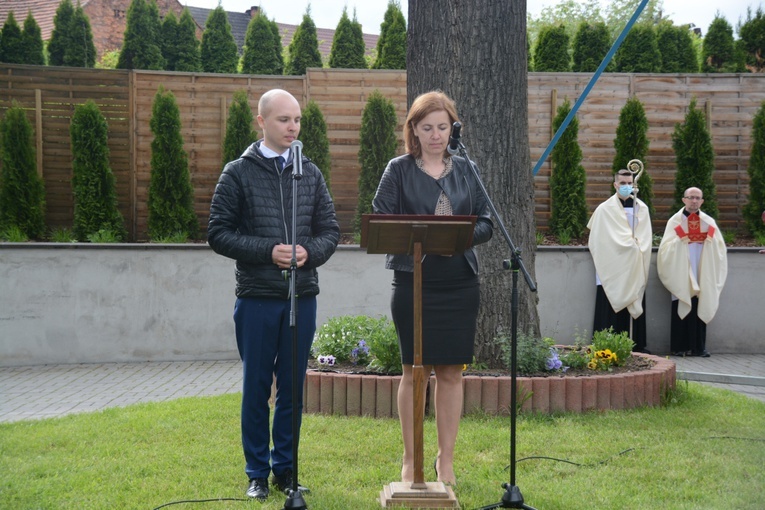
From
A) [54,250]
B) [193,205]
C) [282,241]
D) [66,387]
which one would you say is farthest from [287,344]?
[193,205]

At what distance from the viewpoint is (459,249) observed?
13.9 ft

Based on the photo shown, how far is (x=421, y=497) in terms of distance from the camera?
13.8 ft

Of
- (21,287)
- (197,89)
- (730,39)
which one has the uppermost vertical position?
(730,39)

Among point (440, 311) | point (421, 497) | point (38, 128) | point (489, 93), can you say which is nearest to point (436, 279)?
point (440, 311)

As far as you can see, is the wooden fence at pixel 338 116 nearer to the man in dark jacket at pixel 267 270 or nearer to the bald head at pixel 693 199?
the bald head at pixel 693 199

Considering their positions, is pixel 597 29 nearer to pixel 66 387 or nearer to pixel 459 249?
pixel 66 387

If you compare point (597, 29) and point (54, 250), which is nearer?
point (54, 250)

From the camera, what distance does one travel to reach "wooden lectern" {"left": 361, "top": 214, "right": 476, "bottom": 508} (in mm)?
4055

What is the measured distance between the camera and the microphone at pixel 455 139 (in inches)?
166

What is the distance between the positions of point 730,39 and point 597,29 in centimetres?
241

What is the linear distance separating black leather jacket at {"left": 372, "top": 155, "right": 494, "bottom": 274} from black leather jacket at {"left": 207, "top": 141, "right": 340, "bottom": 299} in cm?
37

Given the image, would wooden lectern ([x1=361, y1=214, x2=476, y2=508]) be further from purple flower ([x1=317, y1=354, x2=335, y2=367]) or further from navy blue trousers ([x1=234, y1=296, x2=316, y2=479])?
purple flower ([x1=317, y1=354, x2=335, y2=367])

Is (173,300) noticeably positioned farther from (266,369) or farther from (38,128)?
(266,369)

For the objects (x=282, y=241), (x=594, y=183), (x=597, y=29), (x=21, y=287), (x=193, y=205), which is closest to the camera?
(x=282, y=241)
